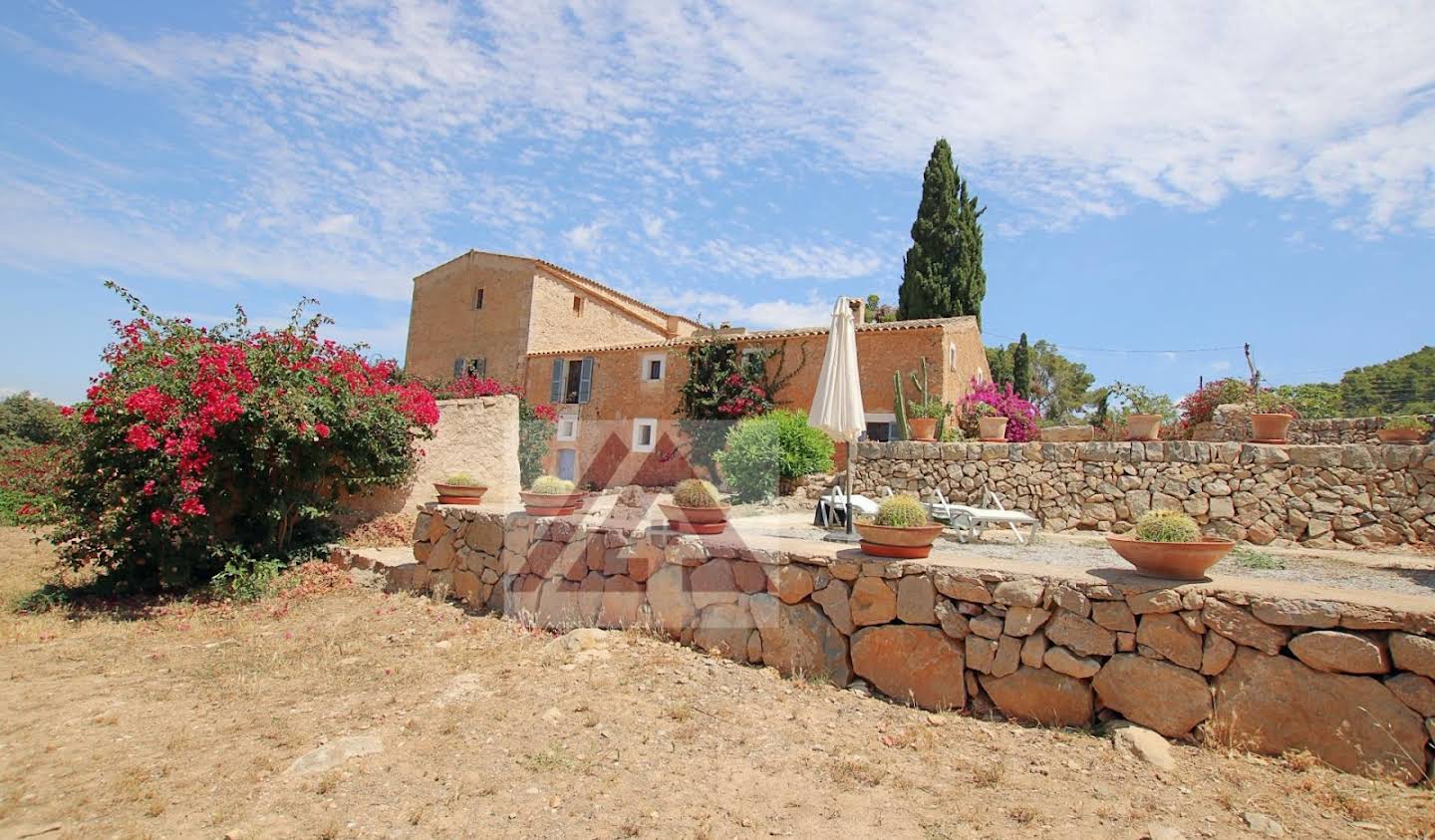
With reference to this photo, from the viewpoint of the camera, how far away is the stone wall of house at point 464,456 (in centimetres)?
898

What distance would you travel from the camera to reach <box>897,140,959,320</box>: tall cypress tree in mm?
21719

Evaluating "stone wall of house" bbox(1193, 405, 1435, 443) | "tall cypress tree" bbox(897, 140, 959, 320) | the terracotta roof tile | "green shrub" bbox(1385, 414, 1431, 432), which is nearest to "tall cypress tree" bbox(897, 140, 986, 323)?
"tall cypress tree" bbox(897, 140, 959, 320)

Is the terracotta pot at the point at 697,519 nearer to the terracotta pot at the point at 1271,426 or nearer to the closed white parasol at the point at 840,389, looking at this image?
the closed white parasol at the point at 840,389

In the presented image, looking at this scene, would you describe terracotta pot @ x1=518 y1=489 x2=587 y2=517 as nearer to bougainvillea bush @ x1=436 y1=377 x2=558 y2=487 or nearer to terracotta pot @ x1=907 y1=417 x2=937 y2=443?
terracotta pot @ x1=907 y1=417 x2=937 y2=443

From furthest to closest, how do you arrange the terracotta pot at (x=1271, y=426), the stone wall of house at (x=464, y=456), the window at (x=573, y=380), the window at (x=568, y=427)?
the window at (x=573, y=380)
the window at (x=568, y=427)
the terracotta pot at (x=1271, y=426)
the stone wall of house at (x=464, y=456)

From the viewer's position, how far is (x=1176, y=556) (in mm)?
3715

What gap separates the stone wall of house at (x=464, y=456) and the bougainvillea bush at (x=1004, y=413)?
442 inches

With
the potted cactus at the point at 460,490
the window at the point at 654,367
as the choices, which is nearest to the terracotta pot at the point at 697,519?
the potted cactus at the point at 460,490

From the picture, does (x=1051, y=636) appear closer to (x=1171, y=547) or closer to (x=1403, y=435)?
(x=1171, y=547)

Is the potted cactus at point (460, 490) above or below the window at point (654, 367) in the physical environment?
below

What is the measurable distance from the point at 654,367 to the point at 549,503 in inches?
564

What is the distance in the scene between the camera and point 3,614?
642 centimetres

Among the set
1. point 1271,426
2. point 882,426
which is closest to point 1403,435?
point 1271,426

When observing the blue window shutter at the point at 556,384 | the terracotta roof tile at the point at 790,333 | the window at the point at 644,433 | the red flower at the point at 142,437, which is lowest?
the red flower at the point at 142,437
